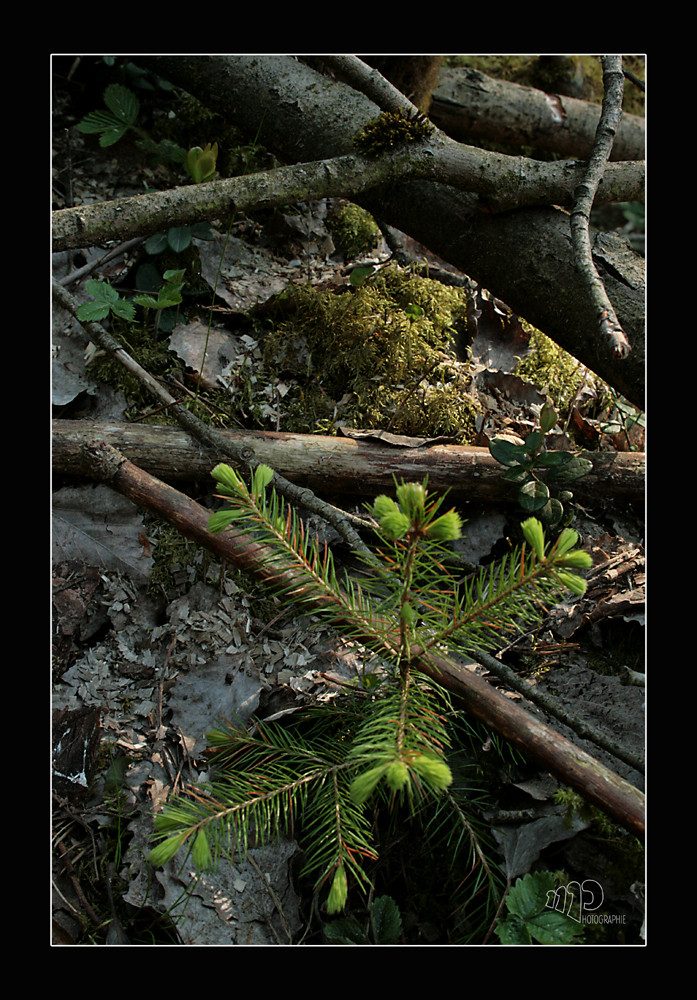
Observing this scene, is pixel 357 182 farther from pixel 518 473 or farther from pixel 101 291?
pixel 518 473

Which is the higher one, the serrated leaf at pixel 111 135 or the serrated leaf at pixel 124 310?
the serrated leaf at pixel 111 135

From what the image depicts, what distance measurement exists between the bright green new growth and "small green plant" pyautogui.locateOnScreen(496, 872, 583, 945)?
217 millimetres

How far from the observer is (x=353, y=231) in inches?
133

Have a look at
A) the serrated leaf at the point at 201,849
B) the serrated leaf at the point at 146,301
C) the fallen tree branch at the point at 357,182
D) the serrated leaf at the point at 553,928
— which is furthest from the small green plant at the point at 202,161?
the serrated leaf at the point at 553,928

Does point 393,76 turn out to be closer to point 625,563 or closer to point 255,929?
point 625,563

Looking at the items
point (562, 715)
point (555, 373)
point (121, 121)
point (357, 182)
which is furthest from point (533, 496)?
point (121, 121)

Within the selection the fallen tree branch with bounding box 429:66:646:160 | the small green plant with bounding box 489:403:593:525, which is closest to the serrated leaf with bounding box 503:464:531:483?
the small green plant with bounding box 489:403:593:525

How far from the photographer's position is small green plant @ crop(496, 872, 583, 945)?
1.79 metres

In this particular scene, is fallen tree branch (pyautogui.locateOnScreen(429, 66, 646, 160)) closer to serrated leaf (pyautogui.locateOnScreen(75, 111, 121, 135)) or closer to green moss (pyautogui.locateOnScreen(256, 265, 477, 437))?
green moss (pyautogui.locateOnScreen(256, 265, 477, 437))

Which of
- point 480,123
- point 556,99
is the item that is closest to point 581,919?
point 480,123

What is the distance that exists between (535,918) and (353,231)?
3093mm

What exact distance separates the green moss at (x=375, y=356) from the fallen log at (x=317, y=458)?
0.15 meters

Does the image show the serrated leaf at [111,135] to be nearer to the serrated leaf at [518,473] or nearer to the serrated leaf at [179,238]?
the serrated leaf at [179,238]

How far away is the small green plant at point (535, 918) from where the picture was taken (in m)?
1.79
